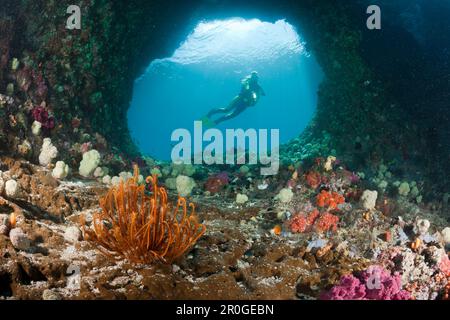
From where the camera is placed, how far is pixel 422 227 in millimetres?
5074

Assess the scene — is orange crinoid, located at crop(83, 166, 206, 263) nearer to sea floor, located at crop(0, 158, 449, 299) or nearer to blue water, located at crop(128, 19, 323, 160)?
sea floor, located at crop(0, 158, 449, 299)

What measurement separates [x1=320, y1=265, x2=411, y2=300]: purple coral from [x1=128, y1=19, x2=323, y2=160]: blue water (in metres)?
11.8

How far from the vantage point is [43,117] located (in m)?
6.81

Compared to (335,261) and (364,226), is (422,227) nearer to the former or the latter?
(364,226)

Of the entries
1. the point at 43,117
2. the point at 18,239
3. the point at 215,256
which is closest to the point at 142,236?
the point at 215,256

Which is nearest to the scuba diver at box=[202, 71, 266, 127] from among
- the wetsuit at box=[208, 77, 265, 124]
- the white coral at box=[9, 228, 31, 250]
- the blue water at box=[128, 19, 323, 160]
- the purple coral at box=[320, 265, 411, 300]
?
the wetsuit at box=[208, 77, 265, 124]

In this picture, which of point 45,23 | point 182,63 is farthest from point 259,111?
point 45,23

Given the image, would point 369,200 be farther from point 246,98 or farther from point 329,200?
point 246,98

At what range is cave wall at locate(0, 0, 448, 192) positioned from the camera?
727 centimetres

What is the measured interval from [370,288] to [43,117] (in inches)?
265

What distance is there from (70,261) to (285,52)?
4738 cm

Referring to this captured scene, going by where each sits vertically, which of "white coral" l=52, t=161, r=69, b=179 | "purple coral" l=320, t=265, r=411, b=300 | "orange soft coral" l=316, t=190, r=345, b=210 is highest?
"white coral" l=52, t=161, r=69, b=179

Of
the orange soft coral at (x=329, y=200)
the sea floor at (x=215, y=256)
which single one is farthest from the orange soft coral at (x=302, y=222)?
the orange soft coral at (x=329, y=200)

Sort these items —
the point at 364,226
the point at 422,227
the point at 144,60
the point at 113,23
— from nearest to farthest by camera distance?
1. the point at 422,227
2. the point at 364,226
3. the point at 113,23
4. the point at 144,60
